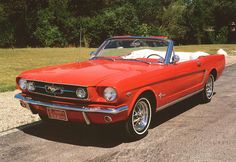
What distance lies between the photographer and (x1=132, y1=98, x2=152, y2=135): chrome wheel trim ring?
521 centimetres

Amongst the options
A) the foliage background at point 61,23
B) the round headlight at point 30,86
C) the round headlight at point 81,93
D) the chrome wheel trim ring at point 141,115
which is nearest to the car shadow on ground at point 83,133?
the chrome wheel trim ring at point 141,115

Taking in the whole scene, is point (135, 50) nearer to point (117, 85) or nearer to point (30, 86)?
point (117, 85)

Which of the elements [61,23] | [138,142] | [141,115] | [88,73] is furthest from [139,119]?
[61,23]

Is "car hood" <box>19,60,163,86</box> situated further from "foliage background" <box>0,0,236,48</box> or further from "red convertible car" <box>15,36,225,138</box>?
"foliage background" <box>0,0,236,48</box>

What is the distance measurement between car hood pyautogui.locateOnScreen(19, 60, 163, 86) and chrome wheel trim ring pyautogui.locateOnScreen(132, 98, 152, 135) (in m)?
0.47

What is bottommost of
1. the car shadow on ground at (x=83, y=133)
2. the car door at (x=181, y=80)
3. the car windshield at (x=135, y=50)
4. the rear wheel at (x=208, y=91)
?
the car shadow on ground at (x=83, y=133)

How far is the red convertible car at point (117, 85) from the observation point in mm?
4676

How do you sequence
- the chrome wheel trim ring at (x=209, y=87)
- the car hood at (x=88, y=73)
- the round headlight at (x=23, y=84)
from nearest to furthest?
1. the car hood at (x=88, y=73)
2. the round headlight at (x=23, y=84)
3. the chrome wheel trim ring at (x=209, y=87)

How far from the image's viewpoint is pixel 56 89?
4.94m

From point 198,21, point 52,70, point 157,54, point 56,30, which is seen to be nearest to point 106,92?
point 52,70

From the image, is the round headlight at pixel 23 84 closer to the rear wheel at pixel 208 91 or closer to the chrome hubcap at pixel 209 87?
the rear wheel at pixel 208 91

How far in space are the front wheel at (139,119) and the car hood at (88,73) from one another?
1.56 ft

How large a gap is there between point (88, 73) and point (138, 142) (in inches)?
47.5

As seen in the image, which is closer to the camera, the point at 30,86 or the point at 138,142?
the point at 138,142
